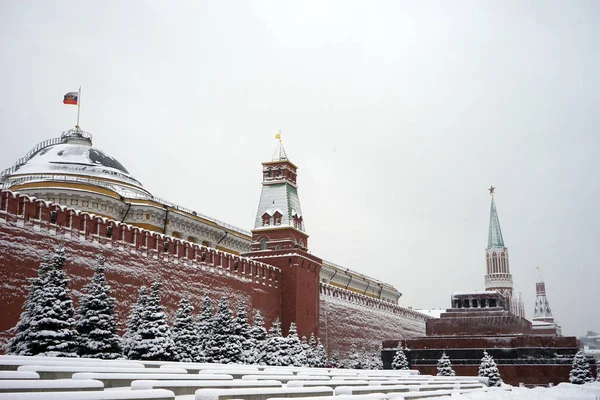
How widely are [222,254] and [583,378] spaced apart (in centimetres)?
1712

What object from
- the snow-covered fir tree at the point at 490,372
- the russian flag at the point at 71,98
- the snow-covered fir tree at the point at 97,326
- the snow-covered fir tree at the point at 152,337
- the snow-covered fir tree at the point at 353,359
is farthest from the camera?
the snow-covered fir tree at the point at 353,359

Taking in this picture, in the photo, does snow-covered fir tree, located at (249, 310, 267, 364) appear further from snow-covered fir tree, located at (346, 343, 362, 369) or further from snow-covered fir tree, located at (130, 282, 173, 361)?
snow-covered fir tree, located at (346, 343, 362, 369)

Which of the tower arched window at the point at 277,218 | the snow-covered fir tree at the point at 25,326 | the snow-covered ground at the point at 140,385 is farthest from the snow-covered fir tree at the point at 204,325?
the tower arched window at the point at 277,218

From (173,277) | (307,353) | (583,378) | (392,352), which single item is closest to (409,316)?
(392,352)

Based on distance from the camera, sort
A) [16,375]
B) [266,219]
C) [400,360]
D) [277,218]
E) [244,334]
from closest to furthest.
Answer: [16,375]
[244,334]
[277,218]
[266,219]
[400,360]

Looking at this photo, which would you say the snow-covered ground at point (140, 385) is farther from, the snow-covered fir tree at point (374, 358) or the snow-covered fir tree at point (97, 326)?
the snow-covered fir tree at point (374, 358)

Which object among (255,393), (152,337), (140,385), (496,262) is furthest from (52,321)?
(496,262)

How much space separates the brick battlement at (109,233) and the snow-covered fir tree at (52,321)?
296 centimetres

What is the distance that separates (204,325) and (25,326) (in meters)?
8.07

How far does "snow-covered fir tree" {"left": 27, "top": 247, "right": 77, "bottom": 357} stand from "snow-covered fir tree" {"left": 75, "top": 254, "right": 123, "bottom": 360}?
1.44ft

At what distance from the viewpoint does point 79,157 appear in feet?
108

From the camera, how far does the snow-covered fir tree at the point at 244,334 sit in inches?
975

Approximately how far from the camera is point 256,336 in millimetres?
26609

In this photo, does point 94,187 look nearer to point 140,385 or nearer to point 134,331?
point 134,331
